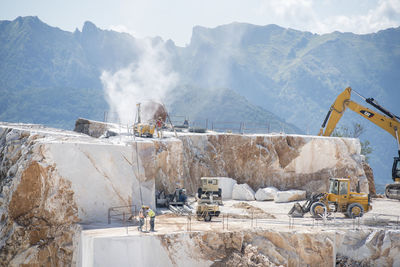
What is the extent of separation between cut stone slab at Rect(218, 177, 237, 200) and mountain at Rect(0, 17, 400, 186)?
193ft

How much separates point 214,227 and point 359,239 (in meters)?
7.80

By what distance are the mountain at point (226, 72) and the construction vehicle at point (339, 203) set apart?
221ft

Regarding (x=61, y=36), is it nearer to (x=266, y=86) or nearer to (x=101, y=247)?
(x=266, y=86)

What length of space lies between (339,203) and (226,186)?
1084cm

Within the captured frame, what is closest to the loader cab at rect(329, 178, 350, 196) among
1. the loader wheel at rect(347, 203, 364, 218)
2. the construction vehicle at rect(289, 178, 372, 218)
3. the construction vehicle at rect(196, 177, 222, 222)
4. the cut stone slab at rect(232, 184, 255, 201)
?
the construction vehicle at rect(289, 178, 372, 218)

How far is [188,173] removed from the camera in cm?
3447

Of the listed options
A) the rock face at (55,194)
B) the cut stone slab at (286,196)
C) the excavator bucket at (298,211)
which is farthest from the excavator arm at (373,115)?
the rock face at (55,194)

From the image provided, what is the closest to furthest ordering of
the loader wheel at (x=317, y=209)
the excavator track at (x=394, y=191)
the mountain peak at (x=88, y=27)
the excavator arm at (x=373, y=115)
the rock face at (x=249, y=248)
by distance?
1. the rock face at (x=249, y=248)
2. the loader wheel at (x=317, y=209)
3. the excavator arm at (x=373, y=115)
4. the excavator track at (x=394, y=191)
5. the mountain peak at (x=88, y=27)

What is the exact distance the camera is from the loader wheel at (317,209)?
24.6 m

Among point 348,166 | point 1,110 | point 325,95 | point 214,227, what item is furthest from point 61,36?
point 214,227

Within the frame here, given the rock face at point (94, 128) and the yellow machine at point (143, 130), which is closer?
the yellow machine at point (143, 130)

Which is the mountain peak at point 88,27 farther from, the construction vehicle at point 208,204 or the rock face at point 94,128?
the construction vehicle at point 208,204

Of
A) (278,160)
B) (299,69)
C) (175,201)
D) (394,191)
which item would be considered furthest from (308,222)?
(299,69)

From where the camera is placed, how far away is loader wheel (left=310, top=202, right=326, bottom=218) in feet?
80.7
